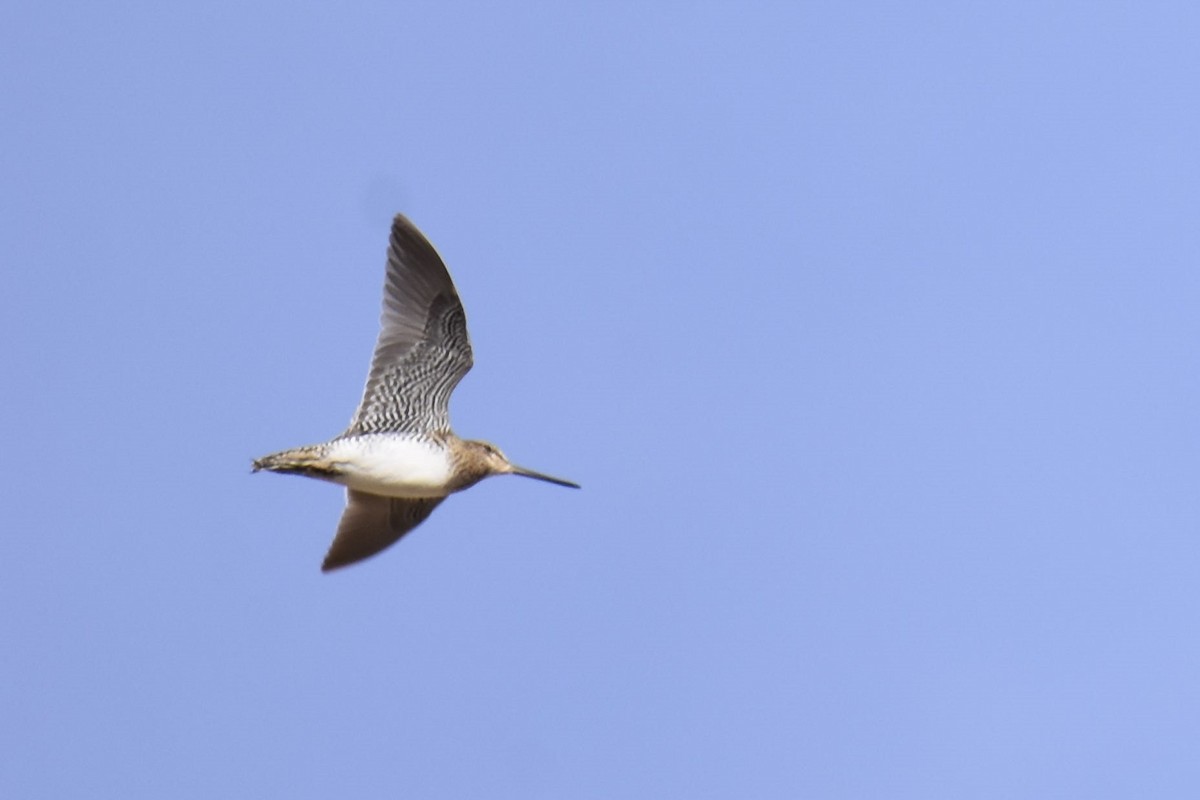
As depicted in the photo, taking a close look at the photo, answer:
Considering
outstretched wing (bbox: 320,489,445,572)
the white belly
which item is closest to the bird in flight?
the white belly

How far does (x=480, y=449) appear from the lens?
53.8 feet

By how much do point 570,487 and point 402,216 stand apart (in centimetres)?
263

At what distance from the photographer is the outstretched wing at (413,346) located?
16.2 meters

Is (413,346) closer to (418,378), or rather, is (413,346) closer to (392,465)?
(418,378)

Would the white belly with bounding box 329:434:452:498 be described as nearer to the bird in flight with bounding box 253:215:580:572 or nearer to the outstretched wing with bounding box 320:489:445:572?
the bird in flight with bounding box 253:215:580:572

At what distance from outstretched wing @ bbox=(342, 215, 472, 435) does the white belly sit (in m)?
0.25

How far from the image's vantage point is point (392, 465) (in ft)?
51.7

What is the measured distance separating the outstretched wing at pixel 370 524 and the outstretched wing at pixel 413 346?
1.01 m

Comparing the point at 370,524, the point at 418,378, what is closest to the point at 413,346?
the point at 418,378

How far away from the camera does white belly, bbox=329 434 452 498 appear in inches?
615

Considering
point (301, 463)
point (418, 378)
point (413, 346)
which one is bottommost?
point (301, 463)

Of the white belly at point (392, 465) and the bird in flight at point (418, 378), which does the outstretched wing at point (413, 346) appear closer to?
the bird in flight at point (418, 378)

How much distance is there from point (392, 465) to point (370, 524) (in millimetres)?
1394

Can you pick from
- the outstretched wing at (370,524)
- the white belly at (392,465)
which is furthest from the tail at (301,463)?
the outstretched wing at (370,524)
